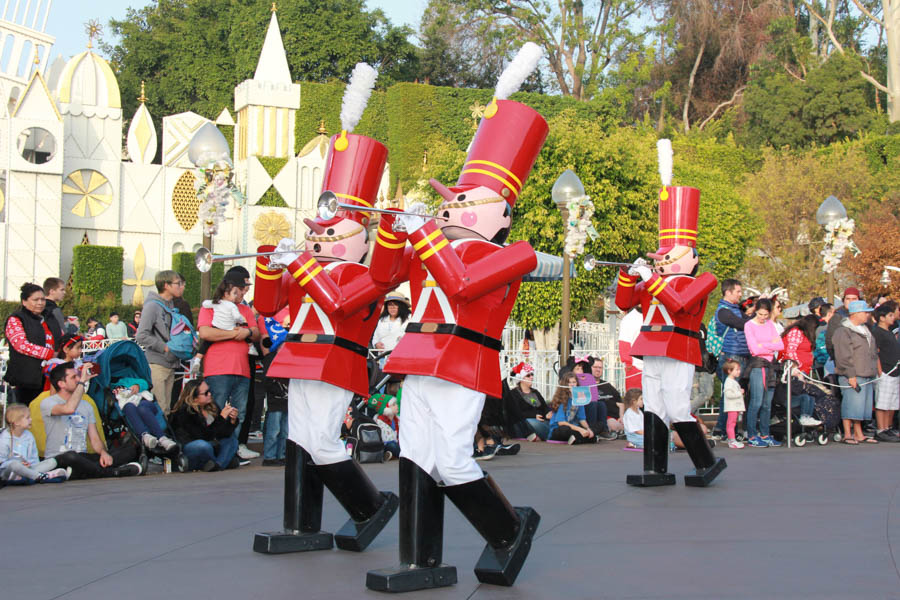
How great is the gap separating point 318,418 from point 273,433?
411 centimetres

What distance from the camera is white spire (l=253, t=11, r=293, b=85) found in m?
38.7

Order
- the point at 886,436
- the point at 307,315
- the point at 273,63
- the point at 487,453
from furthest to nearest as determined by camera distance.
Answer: the point at 273,63 < the point at 886,436 < the point at 487,453 < the point at 307,315

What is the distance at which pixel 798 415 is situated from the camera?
39.2ft

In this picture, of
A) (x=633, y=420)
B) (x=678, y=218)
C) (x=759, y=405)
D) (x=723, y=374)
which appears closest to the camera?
(x=678, y=218)

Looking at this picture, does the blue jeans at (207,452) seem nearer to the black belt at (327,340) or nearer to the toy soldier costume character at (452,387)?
the black belt at (327,340)

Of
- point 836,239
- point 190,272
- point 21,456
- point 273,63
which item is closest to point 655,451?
point 21,456

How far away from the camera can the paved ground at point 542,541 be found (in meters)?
4.57

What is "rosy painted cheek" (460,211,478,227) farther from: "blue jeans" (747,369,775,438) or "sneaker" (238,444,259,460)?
"blue jeans" (747,369,775,438)

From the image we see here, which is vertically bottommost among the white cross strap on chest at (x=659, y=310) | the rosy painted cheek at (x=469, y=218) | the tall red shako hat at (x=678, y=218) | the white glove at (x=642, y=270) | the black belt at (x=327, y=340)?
the black belt at (x=327, y=340)

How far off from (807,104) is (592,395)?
30.4 meters

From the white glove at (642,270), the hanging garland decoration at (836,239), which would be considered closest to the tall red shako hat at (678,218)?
the white glove at (642,270)

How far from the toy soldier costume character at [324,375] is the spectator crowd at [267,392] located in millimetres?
765

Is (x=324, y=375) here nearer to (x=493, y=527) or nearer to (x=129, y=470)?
(x=493, y=527)

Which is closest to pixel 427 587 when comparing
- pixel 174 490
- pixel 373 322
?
pixel 373 322
